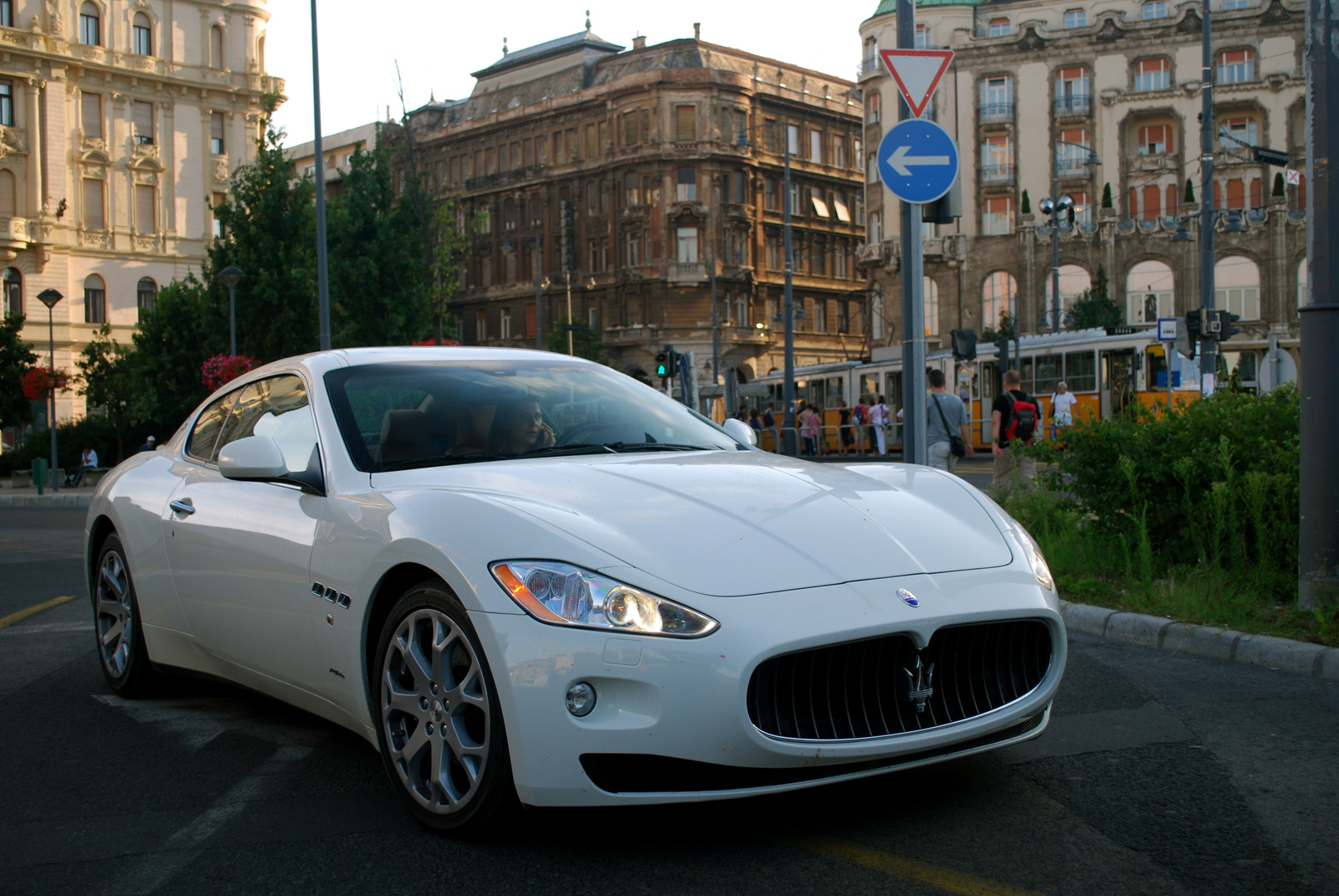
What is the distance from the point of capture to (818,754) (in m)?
3.19

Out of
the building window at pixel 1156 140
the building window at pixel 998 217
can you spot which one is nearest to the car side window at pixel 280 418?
the building window at pixel 998 217

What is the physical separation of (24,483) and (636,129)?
1626 inches

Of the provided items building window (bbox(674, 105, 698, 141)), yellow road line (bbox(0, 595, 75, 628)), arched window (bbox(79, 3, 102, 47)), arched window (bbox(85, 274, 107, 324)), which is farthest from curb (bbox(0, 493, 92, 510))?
building window (bbox(674, 105, 698, 141))

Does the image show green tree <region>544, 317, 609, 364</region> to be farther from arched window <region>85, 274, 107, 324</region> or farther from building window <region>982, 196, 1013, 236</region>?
arched window <region>85, 274, 107, 324</region>

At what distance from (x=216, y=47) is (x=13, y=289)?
15.5 m

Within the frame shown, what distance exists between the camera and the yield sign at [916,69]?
8805 millimetres

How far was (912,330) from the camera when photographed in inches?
375

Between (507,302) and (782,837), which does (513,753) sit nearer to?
(782,837)

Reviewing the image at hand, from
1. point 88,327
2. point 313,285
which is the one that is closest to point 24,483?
point 313,285

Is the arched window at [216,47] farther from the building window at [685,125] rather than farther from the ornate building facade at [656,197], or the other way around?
the building window at [685,125]

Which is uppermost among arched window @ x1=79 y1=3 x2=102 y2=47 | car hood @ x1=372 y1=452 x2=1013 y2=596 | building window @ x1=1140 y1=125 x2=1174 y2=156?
arched window @ x1=79 y1=3 x2=102 y2=47

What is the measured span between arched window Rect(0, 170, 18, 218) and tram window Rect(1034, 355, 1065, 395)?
43.2 meters

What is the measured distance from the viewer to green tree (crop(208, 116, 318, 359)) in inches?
1341

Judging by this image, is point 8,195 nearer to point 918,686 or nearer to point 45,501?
point 45,501
